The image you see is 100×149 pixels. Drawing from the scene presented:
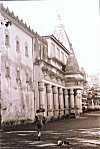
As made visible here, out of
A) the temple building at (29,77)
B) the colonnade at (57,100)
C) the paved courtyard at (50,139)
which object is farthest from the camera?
the colonnade at (57,100)

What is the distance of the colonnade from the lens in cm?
3055

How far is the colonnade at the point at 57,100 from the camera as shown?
30.5m

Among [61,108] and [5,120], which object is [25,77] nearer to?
[5,120]

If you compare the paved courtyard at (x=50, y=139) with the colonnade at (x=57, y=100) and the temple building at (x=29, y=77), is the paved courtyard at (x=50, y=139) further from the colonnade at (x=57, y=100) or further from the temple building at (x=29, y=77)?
the colonnade at (x=57, y=100)

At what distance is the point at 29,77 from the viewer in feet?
95.8

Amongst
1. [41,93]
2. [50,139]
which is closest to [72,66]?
[41,93]

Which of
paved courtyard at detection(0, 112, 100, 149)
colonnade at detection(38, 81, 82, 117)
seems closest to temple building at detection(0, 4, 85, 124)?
colonnade at detection(38, 81, 82, 117)

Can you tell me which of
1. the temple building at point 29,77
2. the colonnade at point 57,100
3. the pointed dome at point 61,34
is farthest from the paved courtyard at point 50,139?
the pointed dome at point 61,34

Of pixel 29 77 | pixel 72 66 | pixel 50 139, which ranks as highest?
pixel 72 66

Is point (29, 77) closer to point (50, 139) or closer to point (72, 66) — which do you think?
point (50, 139)

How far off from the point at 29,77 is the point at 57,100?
9046mm

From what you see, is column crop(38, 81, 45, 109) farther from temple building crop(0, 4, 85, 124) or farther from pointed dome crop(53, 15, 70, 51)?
pointed dome crop(53, 15, 70, 51)

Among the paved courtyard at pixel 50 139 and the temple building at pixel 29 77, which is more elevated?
the temple building at pixel 29 77

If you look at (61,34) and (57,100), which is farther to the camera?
(61,34)
